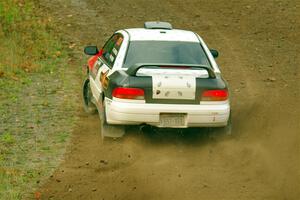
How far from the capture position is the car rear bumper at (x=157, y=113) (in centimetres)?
1048

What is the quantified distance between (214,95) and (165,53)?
1.19 metres

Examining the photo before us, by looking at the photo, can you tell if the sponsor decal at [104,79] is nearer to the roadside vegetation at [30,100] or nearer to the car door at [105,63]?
the car door at [105,63]

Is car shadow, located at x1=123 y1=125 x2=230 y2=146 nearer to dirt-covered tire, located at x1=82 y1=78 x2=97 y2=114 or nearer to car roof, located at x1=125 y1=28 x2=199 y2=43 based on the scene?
car roof, located at x1=125 y1=28 x2=199 y2=43

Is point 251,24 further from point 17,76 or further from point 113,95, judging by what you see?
point 113,95

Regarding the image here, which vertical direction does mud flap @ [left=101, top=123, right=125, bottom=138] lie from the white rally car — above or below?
below

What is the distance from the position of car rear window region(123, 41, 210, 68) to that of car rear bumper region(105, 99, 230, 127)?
871 mm

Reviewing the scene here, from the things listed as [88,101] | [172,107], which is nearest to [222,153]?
[172,107]

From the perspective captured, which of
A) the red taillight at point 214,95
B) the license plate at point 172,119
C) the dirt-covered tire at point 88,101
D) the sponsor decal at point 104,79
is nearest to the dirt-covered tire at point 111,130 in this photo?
the sponsor decal at point 104,79

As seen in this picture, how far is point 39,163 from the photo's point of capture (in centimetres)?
1037

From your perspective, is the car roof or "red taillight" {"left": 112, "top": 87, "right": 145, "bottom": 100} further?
the car roof

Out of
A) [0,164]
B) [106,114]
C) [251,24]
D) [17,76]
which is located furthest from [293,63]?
[0,164]

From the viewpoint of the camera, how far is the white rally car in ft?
34.3

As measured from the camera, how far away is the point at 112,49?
39.5ft

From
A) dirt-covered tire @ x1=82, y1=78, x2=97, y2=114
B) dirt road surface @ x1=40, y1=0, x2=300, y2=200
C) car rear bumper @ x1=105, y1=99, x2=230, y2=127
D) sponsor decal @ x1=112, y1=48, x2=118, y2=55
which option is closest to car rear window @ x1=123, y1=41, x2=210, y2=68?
sponsor decal @ x1=112, y1=48, x2=118, y2=55
